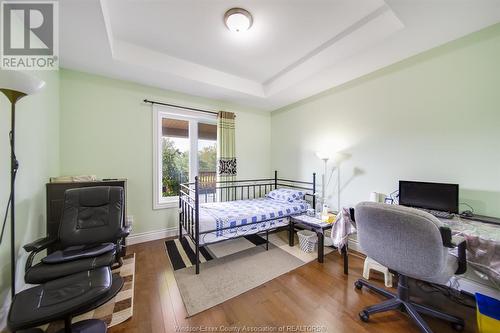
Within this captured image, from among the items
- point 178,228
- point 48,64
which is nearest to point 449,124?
point 178,228

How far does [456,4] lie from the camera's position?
5.30 ft

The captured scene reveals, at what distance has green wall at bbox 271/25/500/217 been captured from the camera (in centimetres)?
184

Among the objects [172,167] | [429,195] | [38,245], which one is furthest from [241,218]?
[429,195]

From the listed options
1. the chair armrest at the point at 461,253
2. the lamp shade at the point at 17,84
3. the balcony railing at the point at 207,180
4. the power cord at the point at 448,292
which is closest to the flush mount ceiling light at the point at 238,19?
the lamp shade at the point at 17,84

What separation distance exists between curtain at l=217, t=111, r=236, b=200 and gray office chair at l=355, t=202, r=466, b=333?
8.12 ft

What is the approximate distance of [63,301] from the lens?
1.13 m

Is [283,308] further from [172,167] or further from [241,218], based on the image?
[172,167]

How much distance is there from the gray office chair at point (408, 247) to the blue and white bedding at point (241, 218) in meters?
1.26

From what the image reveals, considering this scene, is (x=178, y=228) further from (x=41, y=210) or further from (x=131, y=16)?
(x=131, y=16)

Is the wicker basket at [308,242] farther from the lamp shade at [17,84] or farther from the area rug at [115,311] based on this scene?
the lamp shade at [17,84]

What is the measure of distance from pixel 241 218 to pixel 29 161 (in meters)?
2.25

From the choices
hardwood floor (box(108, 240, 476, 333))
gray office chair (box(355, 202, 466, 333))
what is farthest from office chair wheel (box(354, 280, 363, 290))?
gray office chair (box(355, 202, 466, 333))

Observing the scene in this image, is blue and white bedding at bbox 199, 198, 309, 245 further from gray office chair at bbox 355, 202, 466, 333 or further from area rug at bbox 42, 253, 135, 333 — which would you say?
gray office chair at bbox 355, 202, 466, 333

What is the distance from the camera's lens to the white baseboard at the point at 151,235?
2.92 m
